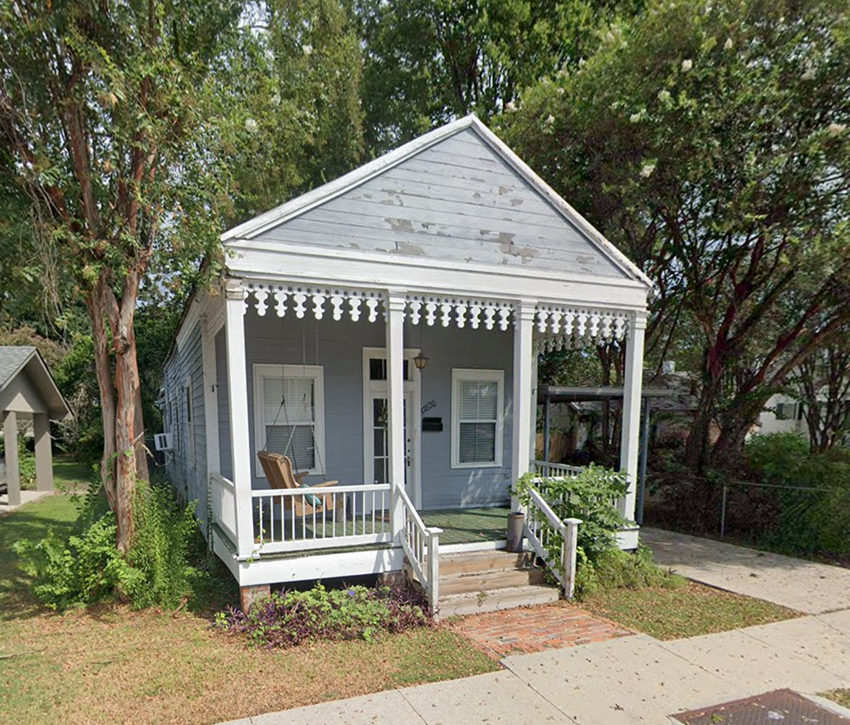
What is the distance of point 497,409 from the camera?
8445 mm

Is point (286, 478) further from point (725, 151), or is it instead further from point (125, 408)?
point (725, 151)

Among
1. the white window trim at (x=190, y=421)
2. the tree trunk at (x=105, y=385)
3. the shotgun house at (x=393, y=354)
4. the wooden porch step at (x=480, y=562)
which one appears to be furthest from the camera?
the white window trim at (x=190, y=421)

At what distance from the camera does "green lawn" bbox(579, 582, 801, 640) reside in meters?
5.17

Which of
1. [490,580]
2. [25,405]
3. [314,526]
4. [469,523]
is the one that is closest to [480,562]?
[490,580]

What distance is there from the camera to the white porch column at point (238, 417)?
507 centimetres

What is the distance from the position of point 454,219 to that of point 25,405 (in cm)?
1219

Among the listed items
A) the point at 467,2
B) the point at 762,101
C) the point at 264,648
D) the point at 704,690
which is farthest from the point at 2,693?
the point at 467,2

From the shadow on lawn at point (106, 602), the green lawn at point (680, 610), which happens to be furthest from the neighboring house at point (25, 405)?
the green lawn at point (680, 610)

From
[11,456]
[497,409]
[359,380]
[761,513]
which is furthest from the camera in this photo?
[11,456]

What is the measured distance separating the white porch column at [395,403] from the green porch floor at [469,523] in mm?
883

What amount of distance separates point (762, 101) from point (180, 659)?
→ 1010 centimetres

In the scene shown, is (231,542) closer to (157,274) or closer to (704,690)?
(157,274)

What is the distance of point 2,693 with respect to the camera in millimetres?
3779

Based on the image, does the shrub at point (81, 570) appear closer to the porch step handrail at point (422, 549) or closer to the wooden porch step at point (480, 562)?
the porch step handrail at point (422, 549)
